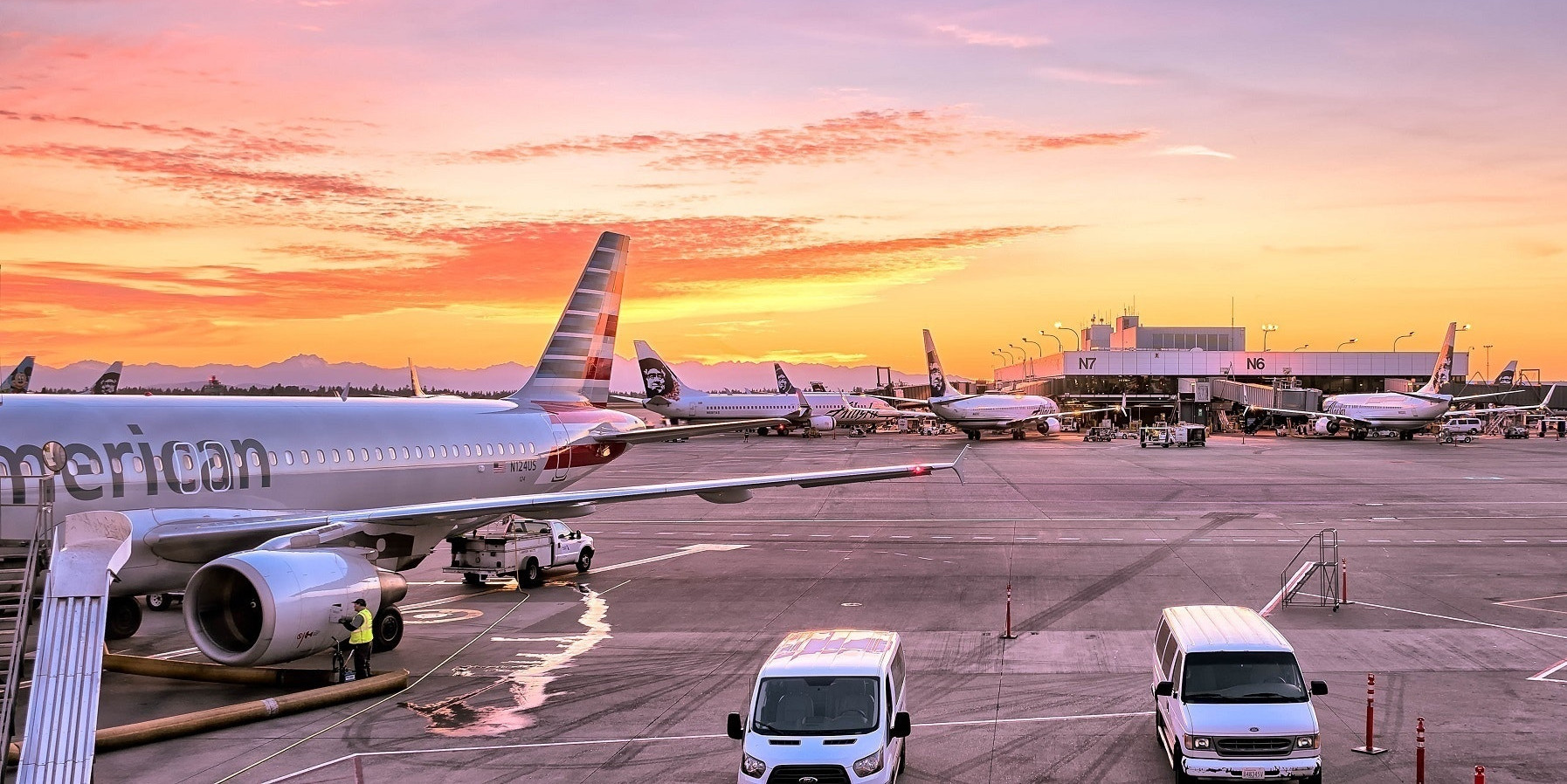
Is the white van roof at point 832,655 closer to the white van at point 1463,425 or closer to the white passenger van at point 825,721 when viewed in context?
the white passenger van at point 825,721

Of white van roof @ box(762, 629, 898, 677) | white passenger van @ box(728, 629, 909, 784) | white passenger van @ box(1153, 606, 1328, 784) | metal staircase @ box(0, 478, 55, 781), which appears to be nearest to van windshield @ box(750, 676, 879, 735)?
white passenger van @ box(728, 629, 909, 784)

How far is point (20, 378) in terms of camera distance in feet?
103

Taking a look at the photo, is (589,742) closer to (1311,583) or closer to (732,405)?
(1311,583)

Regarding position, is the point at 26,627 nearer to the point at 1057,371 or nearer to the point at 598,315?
the point at 598,315

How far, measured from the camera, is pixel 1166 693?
17156 millimetres

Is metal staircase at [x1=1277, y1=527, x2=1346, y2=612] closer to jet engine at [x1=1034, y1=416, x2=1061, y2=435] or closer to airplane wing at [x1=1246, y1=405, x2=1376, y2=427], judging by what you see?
airplane wing at [x1=1246, y1=405, x2=1376, y2=427]

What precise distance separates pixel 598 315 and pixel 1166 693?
2563 centimetres

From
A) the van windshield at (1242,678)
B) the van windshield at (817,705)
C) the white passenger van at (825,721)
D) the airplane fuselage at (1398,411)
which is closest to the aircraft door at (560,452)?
the white passenger van at (825,721)

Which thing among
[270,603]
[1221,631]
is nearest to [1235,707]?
[1221,631]

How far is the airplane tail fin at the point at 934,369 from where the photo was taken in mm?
123875

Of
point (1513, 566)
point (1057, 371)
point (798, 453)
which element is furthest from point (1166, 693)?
point (1057, 371)

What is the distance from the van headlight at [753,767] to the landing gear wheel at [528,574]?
19.1m

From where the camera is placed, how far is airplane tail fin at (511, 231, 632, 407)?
38.4 meters

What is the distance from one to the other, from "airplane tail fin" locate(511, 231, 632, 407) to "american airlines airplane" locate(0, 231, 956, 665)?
358 cm
